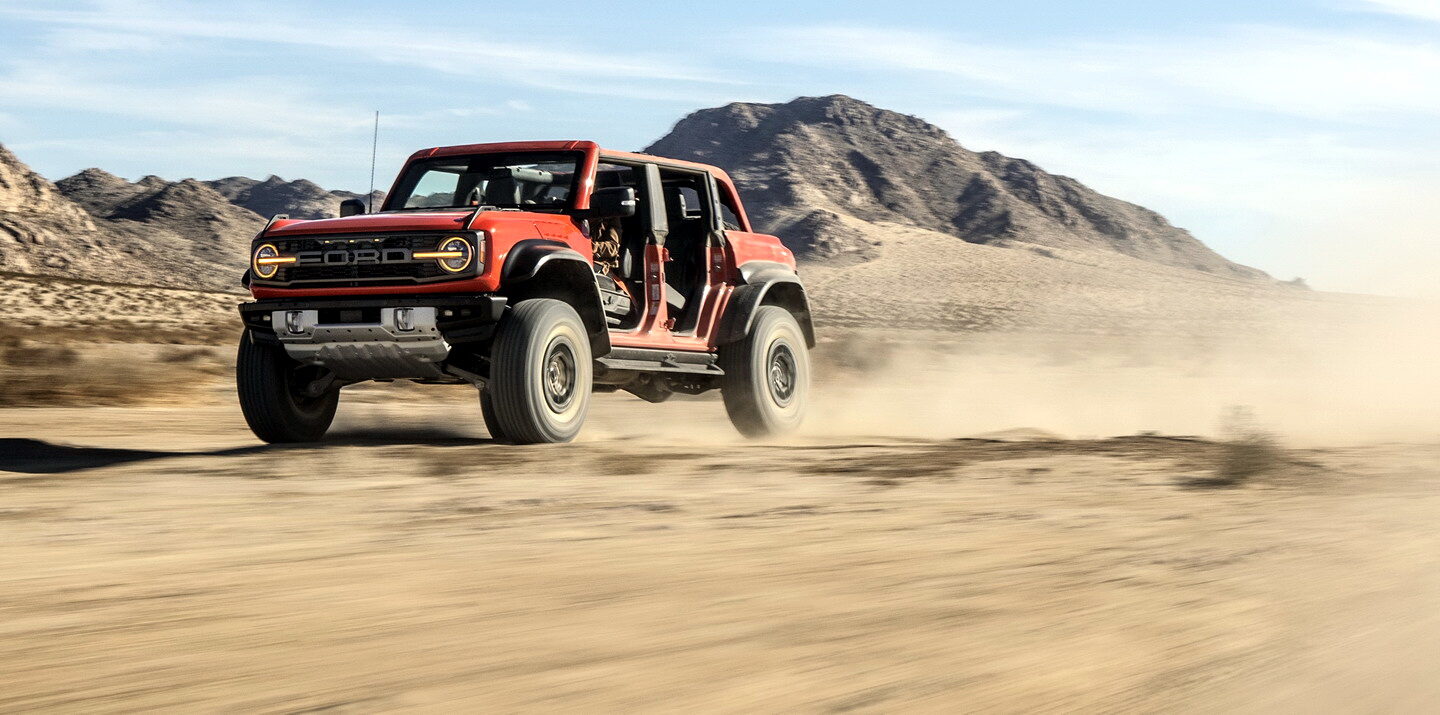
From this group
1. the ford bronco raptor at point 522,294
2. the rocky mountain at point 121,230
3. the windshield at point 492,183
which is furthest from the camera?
the rocky mountain at point 121,230

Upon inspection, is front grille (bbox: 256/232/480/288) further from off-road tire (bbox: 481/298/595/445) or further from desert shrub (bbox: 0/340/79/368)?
desert shrub (bbox: 0/340/79/368)

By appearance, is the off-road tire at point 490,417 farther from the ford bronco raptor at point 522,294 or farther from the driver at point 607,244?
the driver at point 607,244

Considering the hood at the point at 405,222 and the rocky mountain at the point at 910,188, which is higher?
the rocky mountain at the point at 910,188

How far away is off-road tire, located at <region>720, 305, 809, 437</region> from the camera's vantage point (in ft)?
36.4

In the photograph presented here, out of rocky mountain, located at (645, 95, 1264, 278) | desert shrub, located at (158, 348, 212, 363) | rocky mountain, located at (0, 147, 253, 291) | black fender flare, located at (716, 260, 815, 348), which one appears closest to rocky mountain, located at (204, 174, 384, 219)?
rocky mountain, located at (0, 147, 253, 291)

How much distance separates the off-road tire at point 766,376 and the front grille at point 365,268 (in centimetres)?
295

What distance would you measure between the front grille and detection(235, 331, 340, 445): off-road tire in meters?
0.69

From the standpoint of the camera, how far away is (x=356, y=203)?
10.4 m

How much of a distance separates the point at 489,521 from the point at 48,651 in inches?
101

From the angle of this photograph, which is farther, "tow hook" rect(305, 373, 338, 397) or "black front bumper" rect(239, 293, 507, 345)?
"tow hook" rect(305, 373, 338, 397)

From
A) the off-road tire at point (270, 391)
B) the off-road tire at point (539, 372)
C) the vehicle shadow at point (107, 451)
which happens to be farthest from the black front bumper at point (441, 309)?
the vehicle shadow at point (107, 451)

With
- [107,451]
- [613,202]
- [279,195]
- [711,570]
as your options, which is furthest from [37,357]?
[279,195]

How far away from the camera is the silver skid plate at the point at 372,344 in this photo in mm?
8664

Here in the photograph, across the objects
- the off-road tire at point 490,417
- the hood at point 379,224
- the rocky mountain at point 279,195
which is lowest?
the off-road tire at point 490,417
